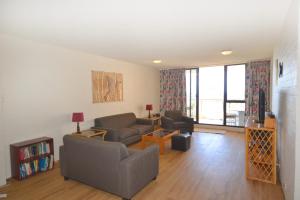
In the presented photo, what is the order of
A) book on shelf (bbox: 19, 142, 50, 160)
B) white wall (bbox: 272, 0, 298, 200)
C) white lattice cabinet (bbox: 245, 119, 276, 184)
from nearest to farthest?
white wall (bbox: 272, 0, 298, 200), white lattice cabinet (bbox: 245, 119, 276, 184), book on shelf (bbox: 19, 142, 50, 160)

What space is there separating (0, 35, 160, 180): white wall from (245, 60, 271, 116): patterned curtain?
13.7 feet

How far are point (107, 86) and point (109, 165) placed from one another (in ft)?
9.45

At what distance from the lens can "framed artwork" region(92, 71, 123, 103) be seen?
4660mm

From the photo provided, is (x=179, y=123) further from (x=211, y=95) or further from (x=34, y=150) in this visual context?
(x=34, y=150)

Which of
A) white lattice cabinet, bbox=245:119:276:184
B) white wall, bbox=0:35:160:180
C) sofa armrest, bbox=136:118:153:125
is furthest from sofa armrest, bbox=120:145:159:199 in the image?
sofa armrest, bbox=136:118:153:125

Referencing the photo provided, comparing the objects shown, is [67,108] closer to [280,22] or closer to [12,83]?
[12,83]

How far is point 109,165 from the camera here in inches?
96.5

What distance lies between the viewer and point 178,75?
7113 millimetres

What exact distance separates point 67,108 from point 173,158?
97.7 inches

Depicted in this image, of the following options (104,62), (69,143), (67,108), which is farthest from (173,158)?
(104,62)

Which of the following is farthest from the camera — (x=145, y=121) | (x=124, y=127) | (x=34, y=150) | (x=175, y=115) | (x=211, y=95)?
(x=211, y=95)

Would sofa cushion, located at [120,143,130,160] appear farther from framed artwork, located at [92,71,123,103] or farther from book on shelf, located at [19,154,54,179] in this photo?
framed artwork, located at [92,71,123,103]

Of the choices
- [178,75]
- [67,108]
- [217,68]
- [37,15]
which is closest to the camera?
[37,15]

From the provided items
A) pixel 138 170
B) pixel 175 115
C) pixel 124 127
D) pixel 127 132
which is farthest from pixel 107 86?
pixel 138 170
